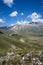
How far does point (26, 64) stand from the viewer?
20984mm

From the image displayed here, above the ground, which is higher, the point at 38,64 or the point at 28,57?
the point at 28,57

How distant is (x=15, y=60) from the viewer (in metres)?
21.9

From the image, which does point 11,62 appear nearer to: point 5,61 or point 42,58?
point 5,61

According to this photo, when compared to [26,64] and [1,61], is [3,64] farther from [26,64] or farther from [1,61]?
[26,64]

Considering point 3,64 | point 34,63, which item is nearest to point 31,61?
point 34,63

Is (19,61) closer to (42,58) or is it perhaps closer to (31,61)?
(31,61)

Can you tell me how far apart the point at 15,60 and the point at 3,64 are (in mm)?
1693

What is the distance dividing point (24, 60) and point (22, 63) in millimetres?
843

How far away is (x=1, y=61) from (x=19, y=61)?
299 centimetres

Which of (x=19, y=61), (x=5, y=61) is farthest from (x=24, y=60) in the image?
(x=5, y=61)

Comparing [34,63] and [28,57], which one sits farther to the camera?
[28,57]

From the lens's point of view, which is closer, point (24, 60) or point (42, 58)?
point (24, 60)

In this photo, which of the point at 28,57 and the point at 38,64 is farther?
the point at 28,57

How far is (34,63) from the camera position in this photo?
2120 centimetres
